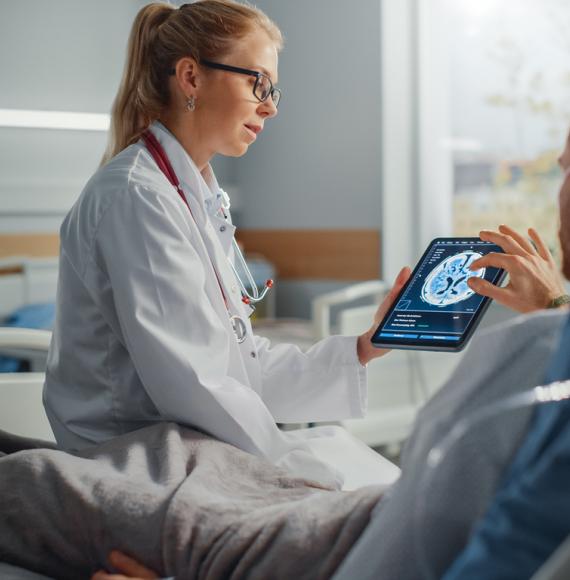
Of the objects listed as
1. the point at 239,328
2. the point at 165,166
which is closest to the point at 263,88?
the point at 165,166

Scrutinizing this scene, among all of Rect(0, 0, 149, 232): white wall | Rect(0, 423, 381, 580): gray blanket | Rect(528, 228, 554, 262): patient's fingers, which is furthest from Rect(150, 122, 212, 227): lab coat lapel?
Rect(0, 0, 149, 232): white wall

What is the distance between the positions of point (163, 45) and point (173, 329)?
56 centimetres

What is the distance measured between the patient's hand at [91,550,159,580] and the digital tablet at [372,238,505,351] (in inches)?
23.2

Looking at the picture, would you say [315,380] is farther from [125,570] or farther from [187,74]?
[125,570]

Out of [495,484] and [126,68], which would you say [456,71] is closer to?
[126,68]

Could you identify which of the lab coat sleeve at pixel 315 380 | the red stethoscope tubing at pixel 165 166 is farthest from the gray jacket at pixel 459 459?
the lab coat sleeve at pixel 315 380

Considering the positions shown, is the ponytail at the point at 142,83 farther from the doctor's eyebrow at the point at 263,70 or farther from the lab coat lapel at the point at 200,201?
the doctor's eyebrow at the point at 263,70

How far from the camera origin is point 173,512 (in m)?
0.99

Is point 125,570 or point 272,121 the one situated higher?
point 272,121

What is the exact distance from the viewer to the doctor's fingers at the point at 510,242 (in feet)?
4.58

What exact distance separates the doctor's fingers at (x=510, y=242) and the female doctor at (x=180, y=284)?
9.0 inches

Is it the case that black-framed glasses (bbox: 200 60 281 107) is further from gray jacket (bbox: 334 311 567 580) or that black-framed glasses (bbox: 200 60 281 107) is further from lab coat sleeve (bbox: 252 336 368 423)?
gray jacket (bbox: 334 311 567 580)

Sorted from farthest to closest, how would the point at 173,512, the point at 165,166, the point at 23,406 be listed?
the point at 23,406, the point at 165,166, the point at 173,512

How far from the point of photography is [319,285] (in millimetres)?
4609
